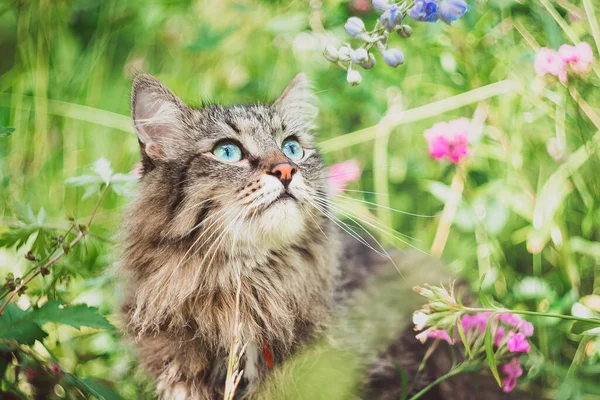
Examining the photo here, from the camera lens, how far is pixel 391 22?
4.89 feet

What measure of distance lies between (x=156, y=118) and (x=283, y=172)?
399 mm

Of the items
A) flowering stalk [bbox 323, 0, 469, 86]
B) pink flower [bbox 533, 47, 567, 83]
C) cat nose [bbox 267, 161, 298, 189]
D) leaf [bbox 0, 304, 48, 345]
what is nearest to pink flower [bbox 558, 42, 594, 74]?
pink flower [bbox 533, 47, 567, 83]

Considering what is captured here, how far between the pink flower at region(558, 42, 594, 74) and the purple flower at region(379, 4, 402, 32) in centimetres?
71

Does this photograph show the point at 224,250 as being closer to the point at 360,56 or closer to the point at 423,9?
the point at 360,56

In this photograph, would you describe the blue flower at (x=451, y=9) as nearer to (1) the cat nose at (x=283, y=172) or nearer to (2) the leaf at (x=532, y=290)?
(1) the cat nose at (x=283, y=172)

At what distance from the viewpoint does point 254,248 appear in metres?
1.60

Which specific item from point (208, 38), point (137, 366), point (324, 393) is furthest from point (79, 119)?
point (324, 393)

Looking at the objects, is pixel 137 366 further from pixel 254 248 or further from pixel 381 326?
pixel 381 326

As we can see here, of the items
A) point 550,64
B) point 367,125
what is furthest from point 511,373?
point 367,125

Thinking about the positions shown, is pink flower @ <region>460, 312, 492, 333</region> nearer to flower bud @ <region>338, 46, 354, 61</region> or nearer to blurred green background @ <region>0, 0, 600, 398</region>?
blurred green background @ <region>0, 0, 600, 398</region>

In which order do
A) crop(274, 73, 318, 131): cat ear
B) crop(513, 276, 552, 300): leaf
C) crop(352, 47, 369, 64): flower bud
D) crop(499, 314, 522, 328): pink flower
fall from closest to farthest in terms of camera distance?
1. crop(352, 47, 369, 64): flower bud
2. crop(499, 314, 522, 328): pink flower
3. crop(274, 73, 318, 131): cat ear
4. crop(513, 276, 552, 300): leaf

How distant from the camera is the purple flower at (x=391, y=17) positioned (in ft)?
4.87

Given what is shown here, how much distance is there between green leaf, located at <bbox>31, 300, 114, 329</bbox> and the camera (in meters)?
1.40

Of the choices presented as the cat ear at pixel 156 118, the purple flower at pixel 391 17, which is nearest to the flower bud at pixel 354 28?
the purple flower at pixel 391 17
